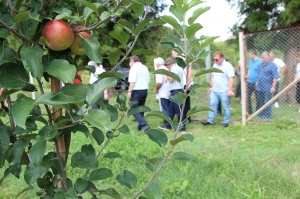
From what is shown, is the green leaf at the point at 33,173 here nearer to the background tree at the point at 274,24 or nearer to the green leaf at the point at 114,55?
the green leaf at the point at 114,55

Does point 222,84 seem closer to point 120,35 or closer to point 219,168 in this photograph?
point 219,168

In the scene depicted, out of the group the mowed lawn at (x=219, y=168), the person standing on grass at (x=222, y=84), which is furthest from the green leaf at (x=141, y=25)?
the person standing on grass at (x=222, y=84)

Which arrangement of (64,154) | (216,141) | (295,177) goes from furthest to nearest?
(216,141)
(295,177)
(64,154)

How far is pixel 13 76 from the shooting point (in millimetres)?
869

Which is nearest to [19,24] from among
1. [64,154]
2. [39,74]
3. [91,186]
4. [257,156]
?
[39,74]

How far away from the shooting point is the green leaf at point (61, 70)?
2.69 ft

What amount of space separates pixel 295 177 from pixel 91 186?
2.37m

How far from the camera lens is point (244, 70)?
557 cm

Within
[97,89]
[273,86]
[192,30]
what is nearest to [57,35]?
[97,89]

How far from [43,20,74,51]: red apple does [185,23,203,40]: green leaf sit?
380mm

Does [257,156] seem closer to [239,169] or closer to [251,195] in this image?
[239,169]

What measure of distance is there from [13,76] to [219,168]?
266 cm

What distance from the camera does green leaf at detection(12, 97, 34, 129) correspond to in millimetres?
688

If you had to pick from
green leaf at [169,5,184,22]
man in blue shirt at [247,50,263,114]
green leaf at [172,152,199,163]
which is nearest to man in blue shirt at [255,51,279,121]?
man in blue shirt at [247,50,263,114]
